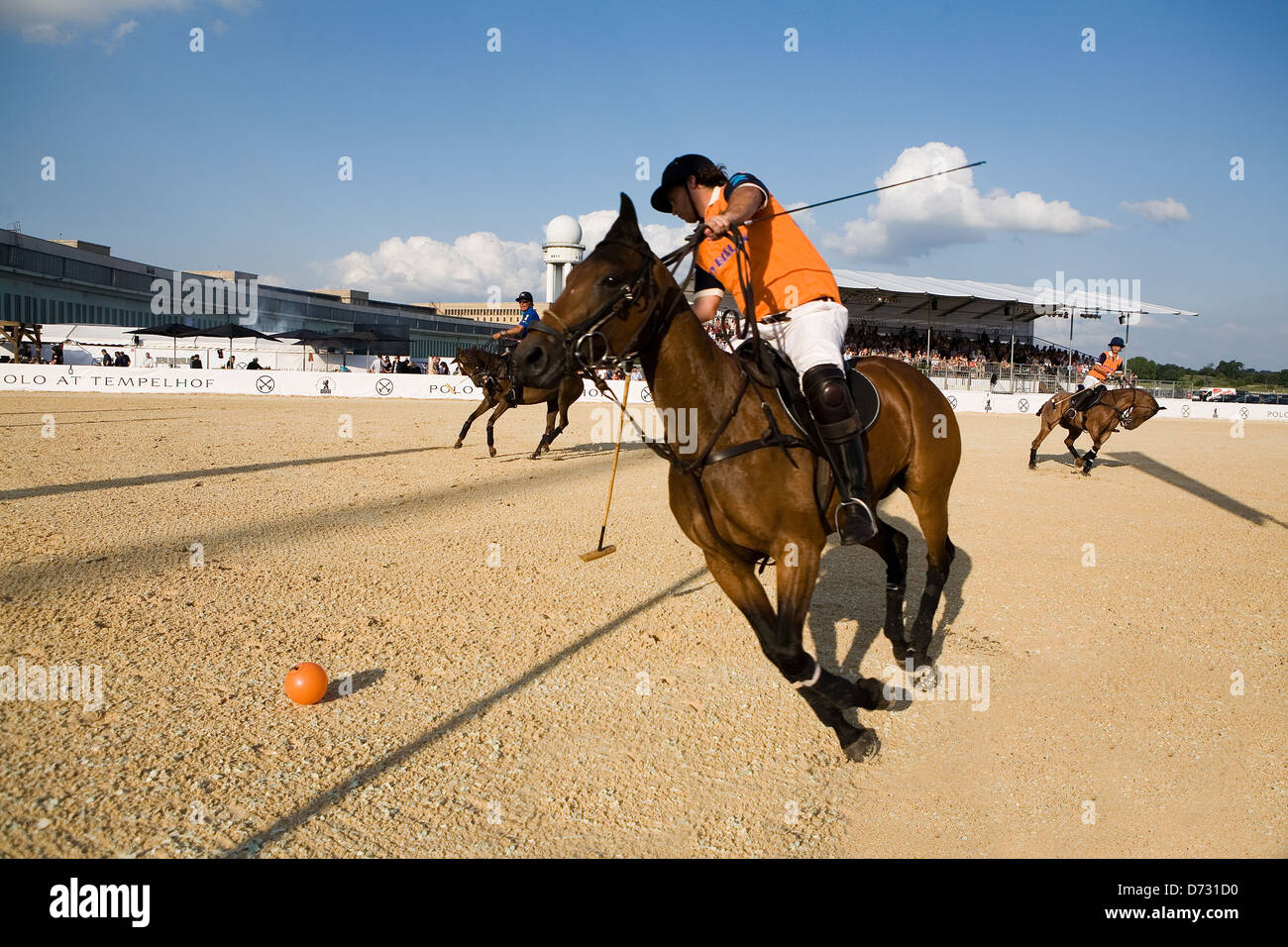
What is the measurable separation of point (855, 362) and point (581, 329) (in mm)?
2750

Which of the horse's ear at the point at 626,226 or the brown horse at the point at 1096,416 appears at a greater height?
the horse's ear at the point at 626,226

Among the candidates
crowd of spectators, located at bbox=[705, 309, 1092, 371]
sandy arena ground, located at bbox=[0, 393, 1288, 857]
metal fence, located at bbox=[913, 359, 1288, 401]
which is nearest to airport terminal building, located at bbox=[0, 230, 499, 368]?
crowd of spectators, located at bbox=[705, 309, 1092, 371]

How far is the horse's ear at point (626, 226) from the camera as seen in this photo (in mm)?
3648

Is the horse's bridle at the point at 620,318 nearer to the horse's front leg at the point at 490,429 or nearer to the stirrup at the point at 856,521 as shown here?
the stirrup at the point at 856,521

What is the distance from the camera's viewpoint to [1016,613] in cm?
679

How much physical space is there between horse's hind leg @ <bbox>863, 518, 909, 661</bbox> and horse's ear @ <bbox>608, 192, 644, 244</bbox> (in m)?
2.82

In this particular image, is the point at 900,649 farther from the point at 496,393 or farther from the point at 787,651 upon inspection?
the point at 496,393

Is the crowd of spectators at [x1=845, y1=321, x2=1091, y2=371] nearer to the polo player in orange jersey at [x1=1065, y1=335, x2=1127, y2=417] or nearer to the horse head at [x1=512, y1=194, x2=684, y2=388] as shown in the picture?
the polo player in orange jersey at [x1=1065, y1=335, x2=1127, y2=417]

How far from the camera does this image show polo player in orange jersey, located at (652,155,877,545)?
4.28 meters

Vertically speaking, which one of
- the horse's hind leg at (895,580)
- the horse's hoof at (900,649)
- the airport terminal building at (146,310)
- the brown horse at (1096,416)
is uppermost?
the airport terminal building at (146,310)

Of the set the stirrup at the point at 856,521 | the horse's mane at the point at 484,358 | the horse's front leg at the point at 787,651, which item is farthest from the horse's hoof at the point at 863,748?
the horse's mane at the point at 484,358
